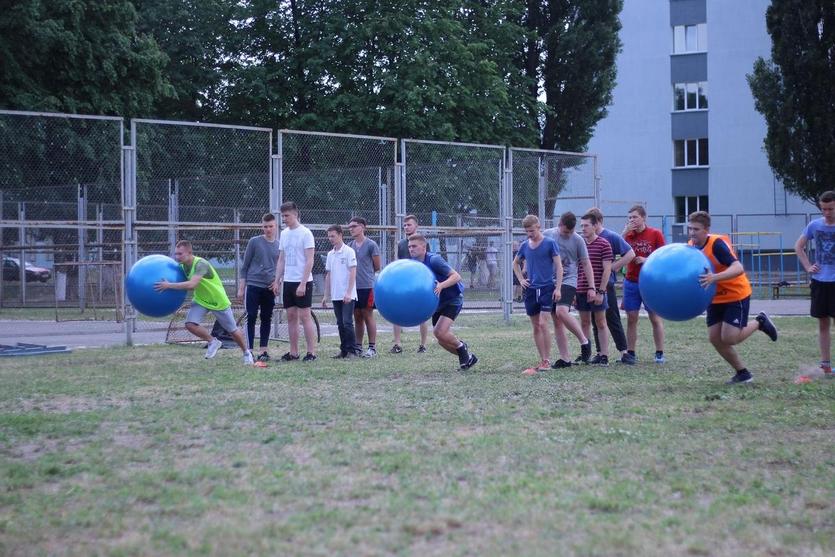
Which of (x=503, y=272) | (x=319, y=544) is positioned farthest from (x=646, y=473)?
(x=503, y=272)

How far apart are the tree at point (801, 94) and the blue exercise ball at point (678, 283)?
29.1 metres

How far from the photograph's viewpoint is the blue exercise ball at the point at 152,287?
1223 cm

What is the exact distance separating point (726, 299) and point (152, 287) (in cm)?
652

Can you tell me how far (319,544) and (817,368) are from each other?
26.7ft

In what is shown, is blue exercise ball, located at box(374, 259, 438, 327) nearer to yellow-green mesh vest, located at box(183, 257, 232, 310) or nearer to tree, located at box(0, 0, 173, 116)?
yellow-green mesh vest, located at box(183, 257, 232, 310)

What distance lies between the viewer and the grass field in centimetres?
471

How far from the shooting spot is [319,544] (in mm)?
4555

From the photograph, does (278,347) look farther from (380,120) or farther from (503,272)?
(380,120)

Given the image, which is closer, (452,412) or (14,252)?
(452,412)

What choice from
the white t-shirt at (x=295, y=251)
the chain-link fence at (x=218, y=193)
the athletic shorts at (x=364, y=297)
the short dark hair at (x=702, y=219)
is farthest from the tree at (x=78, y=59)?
the short dark hair at (x=702, y=219)

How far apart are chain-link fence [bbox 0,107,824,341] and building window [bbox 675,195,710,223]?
25.6 meters

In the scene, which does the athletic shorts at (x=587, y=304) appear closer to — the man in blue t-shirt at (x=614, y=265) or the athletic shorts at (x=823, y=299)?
the man in blue t-shirt at (x=614, y=265)

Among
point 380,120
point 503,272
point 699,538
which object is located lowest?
point 699,538

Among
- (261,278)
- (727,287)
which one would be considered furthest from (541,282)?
(261,278)
